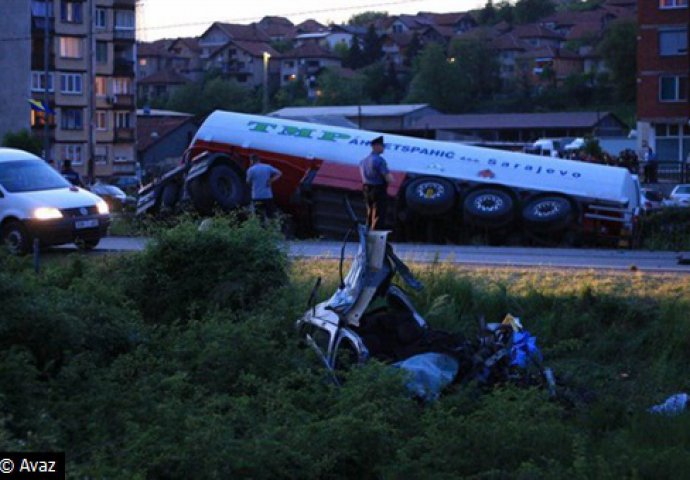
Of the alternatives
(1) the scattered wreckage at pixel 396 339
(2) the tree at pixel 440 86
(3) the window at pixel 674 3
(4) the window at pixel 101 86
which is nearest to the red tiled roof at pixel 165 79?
(2) the tree at pixel 440 86

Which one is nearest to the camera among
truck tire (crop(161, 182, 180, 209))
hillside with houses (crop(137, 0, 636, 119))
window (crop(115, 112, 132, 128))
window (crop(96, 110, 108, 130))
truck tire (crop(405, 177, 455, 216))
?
truck tire (crop(405, 177, 455, 216))


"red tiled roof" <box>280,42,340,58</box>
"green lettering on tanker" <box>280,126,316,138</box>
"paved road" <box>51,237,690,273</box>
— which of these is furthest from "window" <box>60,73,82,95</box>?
"paved road" <box>51,237,690,273</box>

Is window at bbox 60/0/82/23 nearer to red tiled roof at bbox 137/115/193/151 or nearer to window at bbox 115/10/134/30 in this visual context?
window at bbox 115/10/134/30

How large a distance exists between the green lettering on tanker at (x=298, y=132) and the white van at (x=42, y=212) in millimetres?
6167

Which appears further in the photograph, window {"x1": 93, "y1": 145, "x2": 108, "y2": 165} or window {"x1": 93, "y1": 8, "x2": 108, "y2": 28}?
window {"x1": 93, "y1": 8, "x2": 108, "y2": 28}

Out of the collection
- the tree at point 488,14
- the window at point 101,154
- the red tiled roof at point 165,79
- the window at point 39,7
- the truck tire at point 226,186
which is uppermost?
the tree at point 488,14

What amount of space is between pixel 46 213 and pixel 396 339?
34.7 ft

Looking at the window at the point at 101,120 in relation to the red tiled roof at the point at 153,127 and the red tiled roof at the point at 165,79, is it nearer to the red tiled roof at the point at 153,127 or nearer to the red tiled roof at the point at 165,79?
the red tiled roof at the point at 153,127

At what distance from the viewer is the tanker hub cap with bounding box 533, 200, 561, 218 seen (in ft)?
89.0

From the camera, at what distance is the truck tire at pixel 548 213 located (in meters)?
27.0

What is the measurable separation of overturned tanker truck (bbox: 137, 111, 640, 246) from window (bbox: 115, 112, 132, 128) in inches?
2701

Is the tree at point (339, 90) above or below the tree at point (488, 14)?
below

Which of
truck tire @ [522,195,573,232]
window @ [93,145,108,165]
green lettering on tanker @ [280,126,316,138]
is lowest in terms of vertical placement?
window @ [93,145,108,165]

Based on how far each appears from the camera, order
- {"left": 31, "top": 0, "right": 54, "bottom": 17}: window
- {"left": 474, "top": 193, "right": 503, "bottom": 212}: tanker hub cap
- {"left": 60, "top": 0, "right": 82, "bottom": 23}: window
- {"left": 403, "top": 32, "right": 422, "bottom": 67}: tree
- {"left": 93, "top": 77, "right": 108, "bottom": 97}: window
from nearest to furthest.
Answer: {"left": 474, "top": 193, "right": 503, "bottom": 212}: tanker hub cap → {"left": 31, "top": 0, "right": 54, "bottom": 17}: window → {"left": 60, "top": 0, "right": 82, "bottom": 23}: window → {"left": 93, "top": 77, "right": 108, "bottom": 97}: window → {"left": 403, "top": 32, "right": 422, "bottom": 67}: tree
